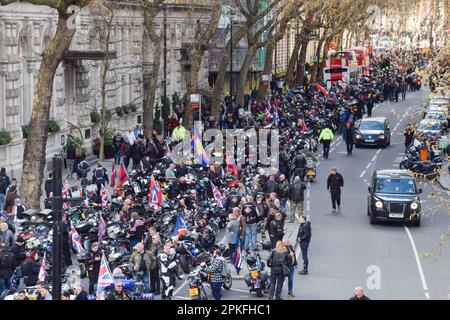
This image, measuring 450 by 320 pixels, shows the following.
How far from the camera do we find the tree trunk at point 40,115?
91.1ft

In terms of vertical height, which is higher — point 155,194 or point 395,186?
point 155,194

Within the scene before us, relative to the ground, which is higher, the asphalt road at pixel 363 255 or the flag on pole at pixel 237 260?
the flag on pole at pixel 237 260

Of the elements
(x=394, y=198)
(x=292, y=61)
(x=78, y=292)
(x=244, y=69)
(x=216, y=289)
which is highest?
(x=244, y=69)

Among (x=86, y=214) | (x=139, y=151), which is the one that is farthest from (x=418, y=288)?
(x=139, y=151)

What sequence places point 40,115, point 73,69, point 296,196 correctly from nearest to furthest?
point 40,115 < point 296,196 < point 73,69

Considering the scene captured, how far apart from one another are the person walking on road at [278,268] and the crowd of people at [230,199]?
18 mm

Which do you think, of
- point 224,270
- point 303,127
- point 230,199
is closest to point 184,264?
point 224,270

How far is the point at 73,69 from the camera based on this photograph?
147 feet

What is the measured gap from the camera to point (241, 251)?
23.7m

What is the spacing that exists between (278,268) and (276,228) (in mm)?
4788

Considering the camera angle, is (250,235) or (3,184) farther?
(3,184)

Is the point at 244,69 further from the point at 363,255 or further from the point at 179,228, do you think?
the point at 179,228

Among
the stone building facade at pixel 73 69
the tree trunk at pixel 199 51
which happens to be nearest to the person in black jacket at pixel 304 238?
the stone building facade at pixel 73 69

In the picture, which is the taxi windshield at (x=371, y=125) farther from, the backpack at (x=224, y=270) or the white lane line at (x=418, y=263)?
the backpack at (x=224, y=270)
